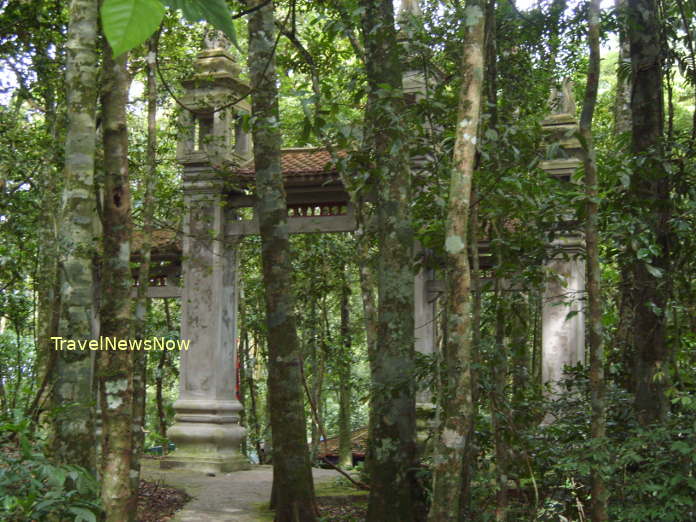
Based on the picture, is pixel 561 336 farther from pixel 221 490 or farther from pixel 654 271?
pixel 654 271

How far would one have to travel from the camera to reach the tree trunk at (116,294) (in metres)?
5.07

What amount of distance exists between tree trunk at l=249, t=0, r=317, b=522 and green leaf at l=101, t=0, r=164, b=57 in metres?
5.61

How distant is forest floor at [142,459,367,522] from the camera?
753 centimetres

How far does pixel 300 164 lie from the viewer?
11508mm

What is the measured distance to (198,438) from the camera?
10852 mm

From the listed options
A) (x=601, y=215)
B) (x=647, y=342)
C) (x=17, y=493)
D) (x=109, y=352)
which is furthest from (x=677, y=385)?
(x=17, y=493)

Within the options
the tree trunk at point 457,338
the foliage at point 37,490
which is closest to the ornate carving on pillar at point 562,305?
the tree trunk at point 457,338

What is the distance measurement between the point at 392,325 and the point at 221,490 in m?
4.43

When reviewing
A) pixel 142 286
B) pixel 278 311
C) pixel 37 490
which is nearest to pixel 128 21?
pixel 37 490

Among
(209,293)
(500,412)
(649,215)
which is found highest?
(649,215)

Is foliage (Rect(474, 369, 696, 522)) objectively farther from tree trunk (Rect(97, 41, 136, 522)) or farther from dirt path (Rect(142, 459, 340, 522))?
dirt path (Rect(142, 459, 340, 522))

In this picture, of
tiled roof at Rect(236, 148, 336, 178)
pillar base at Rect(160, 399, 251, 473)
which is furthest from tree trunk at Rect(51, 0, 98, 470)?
pillar base at Rect(160, 399, 251, 473)

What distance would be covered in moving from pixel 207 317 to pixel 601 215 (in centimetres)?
722

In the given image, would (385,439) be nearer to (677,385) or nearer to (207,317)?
(677,385)
